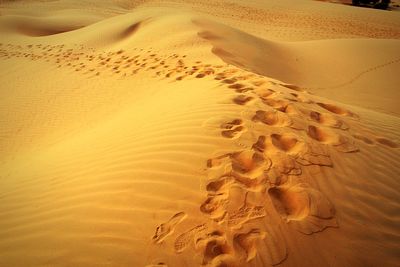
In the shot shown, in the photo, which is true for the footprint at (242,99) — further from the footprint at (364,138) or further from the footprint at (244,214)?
the footprint at (244,214)

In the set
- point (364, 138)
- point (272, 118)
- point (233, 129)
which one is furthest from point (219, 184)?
point (364, 138)

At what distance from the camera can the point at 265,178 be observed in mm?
2389

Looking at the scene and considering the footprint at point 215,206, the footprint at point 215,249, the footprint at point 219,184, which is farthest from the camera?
the footprint at point 219,184

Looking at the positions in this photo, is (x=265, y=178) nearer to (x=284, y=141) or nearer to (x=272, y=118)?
(x=284, y=141)

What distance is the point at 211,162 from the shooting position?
101 inches

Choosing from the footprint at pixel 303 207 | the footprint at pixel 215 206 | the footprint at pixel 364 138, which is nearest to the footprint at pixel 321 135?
the footprint at pixel 364 138

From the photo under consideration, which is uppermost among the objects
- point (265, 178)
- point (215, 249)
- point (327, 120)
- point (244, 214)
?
point (327, 120)

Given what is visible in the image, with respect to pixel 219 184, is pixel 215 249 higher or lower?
lower

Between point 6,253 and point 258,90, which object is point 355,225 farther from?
point 6,253

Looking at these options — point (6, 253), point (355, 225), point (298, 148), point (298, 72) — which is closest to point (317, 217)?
point (355, 225)

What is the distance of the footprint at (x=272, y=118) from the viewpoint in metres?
3.08

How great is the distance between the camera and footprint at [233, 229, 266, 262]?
75.7 inches

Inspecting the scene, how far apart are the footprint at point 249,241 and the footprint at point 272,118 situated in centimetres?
143

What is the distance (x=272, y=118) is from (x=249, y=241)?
1.64 meters
